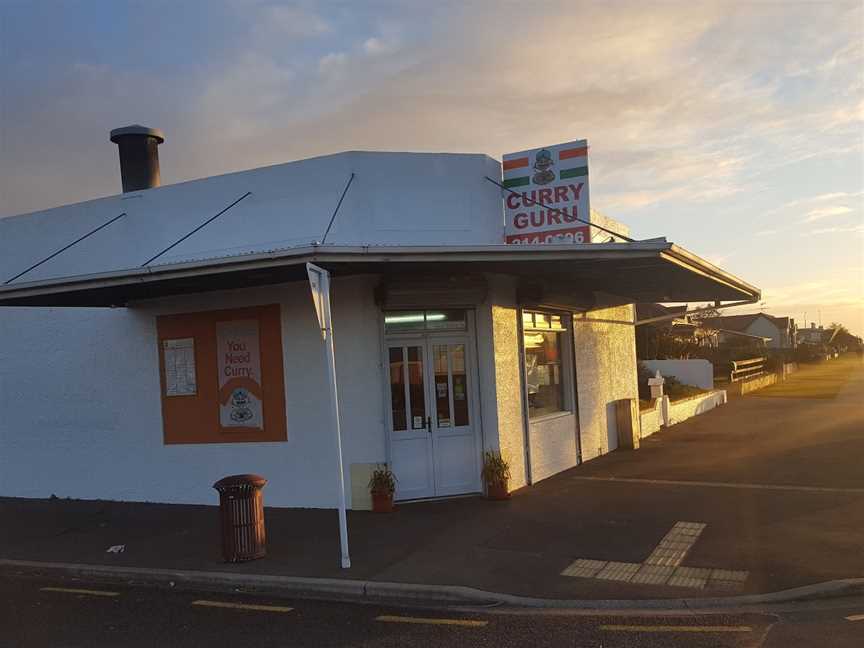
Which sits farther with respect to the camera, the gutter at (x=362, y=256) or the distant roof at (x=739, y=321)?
the distant roof at (x=739, y=321)

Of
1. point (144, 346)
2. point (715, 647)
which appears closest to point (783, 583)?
point (715, 647)

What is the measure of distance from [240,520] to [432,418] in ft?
11.5

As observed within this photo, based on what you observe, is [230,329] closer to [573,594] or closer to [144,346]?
[144,346]

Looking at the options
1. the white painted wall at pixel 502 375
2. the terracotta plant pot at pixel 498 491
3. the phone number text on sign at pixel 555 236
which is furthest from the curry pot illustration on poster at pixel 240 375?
the phone number text on sign at pixel 555 236

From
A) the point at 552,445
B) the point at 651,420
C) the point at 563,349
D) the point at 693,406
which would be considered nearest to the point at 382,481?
the point at 552,445

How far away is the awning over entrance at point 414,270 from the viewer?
9.02 metres

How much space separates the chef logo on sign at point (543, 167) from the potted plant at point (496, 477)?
4.25 metres

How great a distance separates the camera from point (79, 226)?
Result: 13938 mm

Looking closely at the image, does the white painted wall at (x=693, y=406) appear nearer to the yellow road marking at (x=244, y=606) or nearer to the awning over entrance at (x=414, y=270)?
the awning over entrance at (x=414, y=270)

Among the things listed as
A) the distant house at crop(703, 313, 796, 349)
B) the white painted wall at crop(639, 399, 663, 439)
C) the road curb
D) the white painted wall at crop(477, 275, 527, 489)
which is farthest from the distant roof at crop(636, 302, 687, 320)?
the distant house at crop(703, 313, 796, 349)

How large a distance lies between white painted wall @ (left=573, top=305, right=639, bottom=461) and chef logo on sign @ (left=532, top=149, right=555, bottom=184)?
146 inches

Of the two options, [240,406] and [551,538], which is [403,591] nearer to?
[551,538]

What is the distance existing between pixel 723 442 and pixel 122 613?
1354cm

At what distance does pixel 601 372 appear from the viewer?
1582 centimetres
